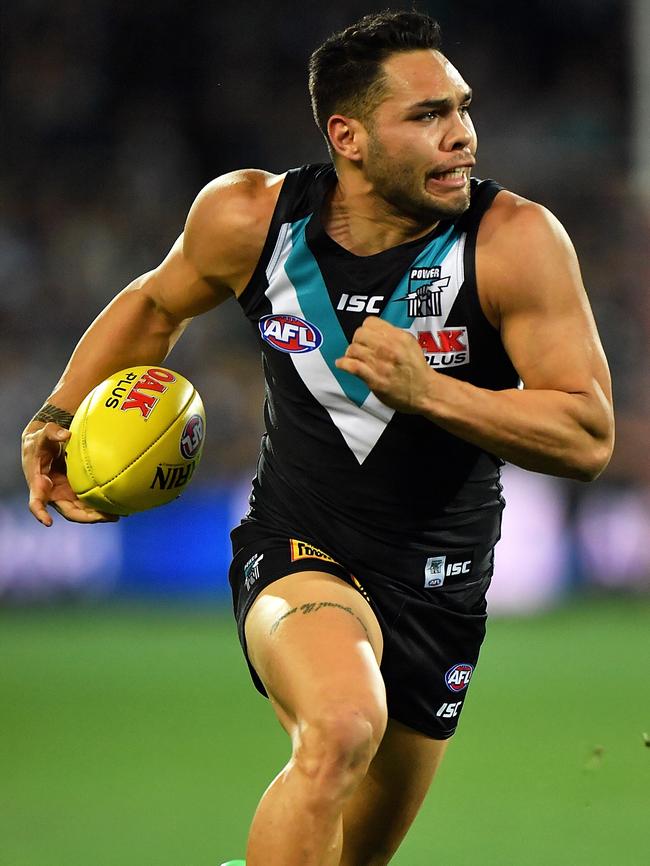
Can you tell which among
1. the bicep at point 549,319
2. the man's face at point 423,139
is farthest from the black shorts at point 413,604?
the man's face at point 423,139

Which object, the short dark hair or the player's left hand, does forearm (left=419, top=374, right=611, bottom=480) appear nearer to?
the player's left hand

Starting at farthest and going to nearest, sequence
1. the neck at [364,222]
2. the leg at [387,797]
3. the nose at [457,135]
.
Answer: the leg at [387,797] < the neck at [364,222] < the nose at [457,135]

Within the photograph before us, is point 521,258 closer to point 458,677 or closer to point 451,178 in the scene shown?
point 451,178

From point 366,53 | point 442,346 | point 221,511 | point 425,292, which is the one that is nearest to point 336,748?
point 442,346

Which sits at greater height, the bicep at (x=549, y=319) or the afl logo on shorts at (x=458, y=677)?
the bicep at (x=549, y=319)

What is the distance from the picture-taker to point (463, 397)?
3.63 meters

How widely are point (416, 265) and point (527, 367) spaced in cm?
54

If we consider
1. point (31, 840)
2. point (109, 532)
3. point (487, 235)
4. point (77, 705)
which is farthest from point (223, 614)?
point (487, 235)

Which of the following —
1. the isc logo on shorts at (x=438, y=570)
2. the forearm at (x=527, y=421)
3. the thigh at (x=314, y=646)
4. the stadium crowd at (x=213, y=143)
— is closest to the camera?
the thigh at (x=314, y=646)

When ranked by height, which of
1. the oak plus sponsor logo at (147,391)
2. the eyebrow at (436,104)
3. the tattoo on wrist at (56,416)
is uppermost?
the eyebrow at (436,104)

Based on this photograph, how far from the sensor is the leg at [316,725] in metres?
3.39

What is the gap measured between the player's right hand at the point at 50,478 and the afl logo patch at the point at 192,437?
1.08 ft

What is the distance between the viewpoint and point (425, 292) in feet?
13.6

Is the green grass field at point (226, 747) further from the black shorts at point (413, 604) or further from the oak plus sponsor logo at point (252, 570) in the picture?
the oak plus sponsor logo at point (252, 570)
